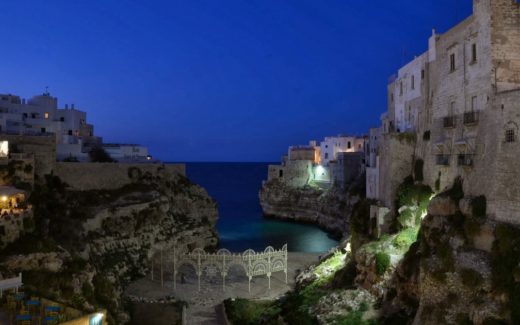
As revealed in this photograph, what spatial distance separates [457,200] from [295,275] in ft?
47.6

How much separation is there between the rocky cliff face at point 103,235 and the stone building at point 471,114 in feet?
58.6

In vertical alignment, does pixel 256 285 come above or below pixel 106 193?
below

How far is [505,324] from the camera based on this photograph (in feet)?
50.9

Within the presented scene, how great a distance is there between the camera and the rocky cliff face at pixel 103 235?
70.3 feet

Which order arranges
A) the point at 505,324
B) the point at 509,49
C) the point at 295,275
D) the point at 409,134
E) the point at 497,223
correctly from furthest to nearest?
the point at 295,275, the point at 409,134, the point at 509,49, the point at 497,223, the point at 505,324

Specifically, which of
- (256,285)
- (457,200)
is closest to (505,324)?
(457,200)

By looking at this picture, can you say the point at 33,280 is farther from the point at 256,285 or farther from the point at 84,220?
the point at 256,285

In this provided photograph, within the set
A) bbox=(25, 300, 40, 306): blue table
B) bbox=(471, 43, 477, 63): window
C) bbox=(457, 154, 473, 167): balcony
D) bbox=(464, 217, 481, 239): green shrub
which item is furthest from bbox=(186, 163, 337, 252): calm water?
bbox=(25, 300, 40, 306): blue table

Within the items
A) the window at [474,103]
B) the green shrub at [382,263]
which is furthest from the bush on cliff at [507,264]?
the window at [474,103]

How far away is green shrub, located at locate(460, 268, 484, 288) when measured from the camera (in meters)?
17.1

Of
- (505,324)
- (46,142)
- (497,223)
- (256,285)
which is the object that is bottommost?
(256,285)

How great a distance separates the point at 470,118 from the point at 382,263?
27.4 feet

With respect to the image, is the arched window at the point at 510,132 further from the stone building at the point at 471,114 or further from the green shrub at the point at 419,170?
the green shrub at the point at 419,170

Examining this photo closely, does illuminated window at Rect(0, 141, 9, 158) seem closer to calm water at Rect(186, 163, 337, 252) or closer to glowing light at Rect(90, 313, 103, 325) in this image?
glowing light at Rect(90, 313, 103, 325)
